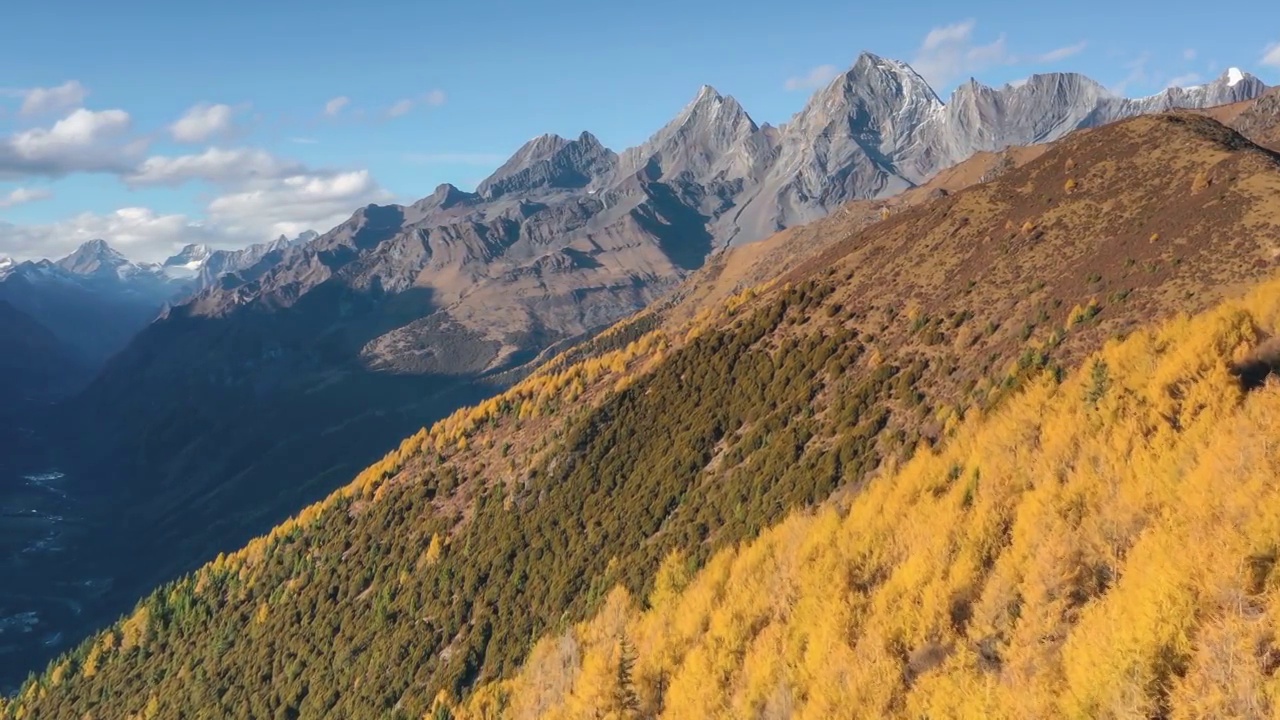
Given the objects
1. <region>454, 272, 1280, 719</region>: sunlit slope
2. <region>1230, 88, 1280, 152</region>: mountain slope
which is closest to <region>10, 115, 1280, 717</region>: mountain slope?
<region>454, 272, 1280, 719</region>: sunlit slope

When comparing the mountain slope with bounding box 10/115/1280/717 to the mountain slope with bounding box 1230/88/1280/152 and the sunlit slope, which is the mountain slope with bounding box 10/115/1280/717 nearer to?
the sunlit slope

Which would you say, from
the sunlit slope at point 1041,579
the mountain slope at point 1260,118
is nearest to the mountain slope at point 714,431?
the sunlit slope at point 1041,579

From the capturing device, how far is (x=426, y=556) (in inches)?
3142

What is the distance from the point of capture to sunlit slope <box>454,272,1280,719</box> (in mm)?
16844

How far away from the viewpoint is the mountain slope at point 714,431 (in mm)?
48531

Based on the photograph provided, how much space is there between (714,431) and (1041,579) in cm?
4599

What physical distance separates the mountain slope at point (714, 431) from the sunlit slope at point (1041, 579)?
10794 mm

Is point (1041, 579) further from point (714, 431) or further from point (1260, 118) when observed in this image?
point (1260, 118)

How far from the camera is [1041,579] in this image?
2148cm

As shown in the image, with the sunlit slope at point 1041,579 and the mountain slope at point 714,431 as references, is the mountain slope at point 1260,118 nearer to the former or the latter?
the mountain slope at point 714,431

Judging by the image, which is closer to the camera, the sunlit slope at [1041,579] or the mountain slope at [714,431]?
the sunlit slope at [1041,579]

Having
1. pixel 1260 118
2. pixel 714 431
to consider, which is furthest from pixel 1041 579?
pixel 1260 118

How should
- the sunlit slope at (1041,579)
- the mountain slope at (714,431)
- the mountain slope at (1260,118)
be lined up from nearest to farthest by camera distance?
the sunlit slope at (1041,579)
the mountain slope at (714,431)
the mountain slope at (1260,118)

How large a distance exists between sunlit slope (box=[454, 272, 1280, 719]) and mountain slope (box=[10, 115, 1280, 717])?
10794 millimetres
